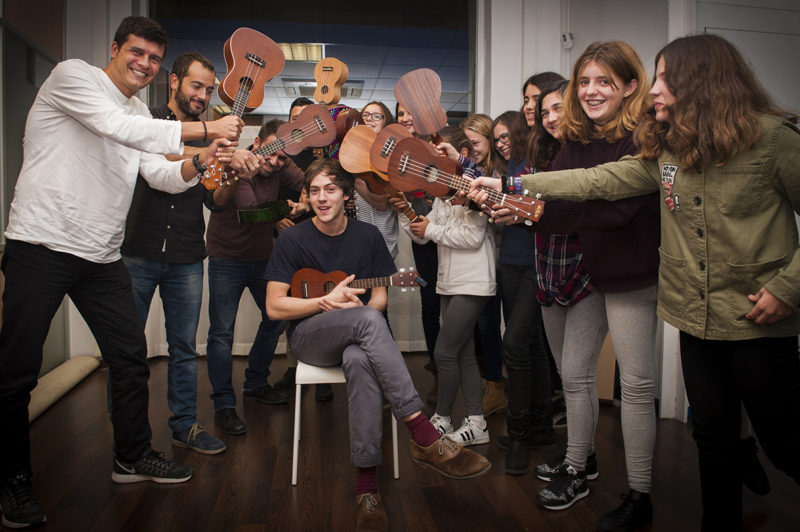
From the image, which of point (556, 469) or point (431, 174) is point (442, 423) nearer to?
point (556, 469)

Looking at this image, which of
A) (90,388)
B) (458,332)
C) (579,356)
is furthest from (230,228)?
(579,356)

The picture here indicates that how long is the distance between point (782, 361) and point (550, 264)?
2.81 feet

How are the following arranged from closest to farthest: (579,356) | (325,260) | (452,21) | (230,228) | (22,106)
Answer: (579,356) → (325,260) → (230,228) → (22,106) → (452,21)

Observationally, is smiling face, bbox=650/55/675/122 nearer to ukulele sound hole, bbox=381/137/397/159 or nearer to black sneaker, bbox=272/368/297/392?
ukulele sound hole, bbox=381/137/397/159

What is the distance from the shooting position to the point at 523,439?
8.24ft

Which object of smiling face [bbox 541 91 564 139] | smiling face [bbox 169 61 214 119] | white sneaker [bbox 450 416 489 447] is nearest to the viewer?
smiling face [bbox 541 91 564 139]

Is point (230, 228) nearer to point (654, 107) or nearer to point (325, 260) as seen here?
point (325, 260)

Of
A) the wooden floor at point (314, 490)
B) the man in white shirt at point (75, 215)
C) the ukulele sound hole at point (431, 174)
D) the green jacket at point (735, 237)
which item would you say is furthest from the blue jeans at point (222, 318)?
the green jacket at point (735, 237)

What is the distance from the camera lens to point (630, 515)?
195 cm

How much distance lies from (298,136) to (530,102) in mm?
1018

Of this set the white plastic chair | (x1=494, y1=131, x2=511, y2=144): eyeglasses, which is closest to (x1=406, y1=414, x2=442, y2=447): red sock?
the white plastic chair

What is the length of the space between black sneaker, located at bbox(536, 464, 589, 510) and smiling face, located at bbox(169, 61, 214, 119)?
216 cm

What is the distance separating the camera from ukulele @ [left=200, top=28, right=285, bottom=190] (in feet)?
7.53

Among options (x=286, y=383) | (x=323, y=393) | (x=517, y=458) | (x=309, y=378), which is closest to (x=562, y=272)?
(x=517, y=458)
